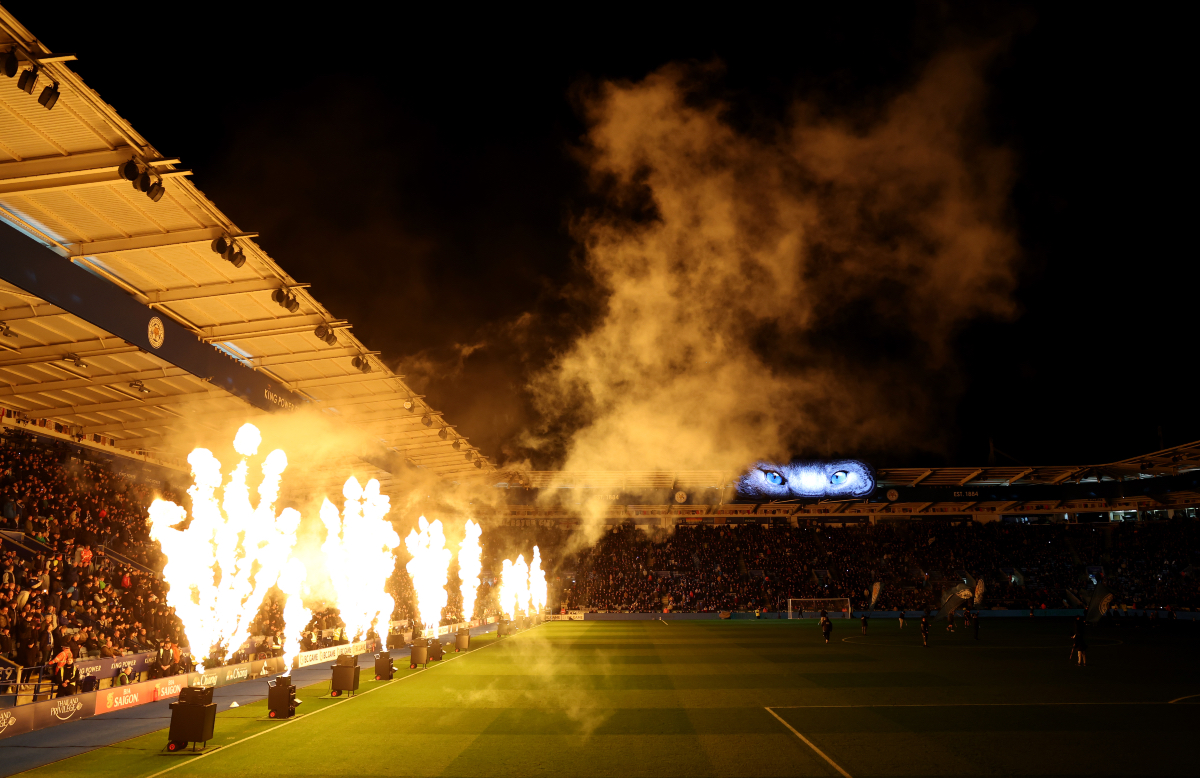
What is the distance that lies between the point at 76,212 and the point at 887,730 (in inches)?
702

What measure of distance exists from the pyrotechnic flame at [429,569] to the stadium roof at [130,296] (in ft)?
18.7

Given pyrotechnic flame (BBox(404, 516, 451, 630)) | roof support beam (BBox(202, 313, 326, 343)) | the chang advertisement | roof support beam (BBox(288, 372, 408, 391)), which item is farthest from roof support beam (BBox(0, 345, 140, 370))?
the chang advertisement

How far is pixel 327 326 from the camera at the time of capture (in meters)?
19.8

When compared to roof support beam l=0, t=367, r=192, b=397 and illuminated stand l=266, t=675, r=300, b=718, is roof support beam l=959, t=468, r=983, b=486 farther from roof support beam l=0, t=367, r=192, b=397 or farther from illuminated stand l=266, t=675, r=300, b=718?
roof support beam l=0, t=367, r=192, b=397

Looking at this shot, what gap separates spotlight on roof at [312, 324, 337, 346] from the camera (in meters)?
19.6

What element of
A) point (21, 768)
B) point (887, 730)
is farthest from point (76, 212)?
point (887, 730)

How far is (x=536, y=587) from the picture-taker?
53.3m

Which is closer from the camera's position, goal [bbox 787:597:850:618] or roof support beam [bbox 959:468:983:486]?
goal [bbox 787:597:850:618]

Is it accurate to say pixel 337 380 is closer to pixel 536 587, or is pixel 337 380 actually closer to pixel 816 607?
pixel 536 587

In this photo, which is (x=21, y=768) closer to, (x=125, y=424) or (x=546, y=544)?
(x=125, y=424)

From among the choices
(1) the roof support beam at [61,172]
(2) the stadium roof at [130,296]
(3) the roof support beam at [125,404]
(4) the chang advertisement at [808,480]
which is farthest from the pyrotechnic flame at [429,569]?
(4) the chang advertisement at [808,480]

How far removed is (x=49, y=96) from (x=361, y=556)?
18.6 metres

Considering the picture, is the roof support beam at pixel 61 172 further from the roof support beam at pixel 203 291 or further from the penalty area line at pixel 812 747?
the penalty area line at pixel 812 747

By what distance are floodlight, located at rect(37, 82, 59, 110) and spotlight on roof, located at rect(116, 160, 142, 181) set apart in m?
1.63
